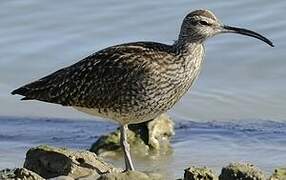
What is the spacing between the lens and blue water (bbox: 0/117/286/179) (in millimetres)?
10031

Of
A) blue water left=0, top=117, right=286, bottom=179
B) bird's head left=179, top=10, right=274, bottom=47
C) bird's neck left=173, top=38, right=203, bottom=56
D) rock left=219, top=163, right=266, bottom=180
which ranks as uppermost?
bird's head left=179, top=10, right=274, bottom=47

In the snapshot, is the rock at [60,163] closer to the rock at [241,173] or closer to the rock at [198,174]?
the rock at [198,174]

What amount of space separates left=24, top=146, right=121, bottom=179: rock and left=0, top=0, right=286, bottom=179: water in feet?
3.89

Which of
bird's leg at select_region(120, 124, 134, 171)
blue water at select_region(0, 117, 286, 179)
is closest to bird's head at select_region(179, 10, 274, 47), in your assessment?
bird's leg at select_region(120, 124, 134, 171)

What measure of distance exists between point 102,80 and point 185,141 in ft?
5.28

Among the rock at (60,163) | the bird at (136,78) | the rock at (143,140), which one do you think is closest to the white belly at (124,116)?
the bird at (136,78)

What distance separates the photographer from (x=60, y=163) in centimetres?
872

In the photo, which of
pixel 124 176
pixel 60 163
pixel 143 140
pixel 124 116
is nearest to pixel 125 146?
pixel 124 116

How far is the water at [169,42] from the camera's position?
10.9m

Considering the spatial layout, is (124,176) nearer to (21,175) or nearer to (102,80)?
(21,175)

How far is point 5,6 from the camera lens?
1432 cm

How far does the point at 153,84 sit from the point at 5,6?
545 cm

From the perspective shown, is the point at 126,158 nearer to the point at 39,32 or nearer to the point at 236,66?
the point at 236,66

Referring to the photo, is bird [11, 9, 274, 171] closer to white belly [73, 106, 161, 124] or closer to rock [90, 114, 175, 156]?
white belly [73, 106, 161, 124]
